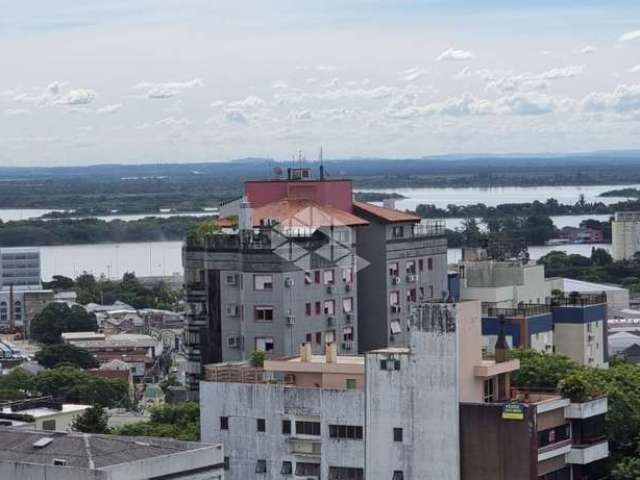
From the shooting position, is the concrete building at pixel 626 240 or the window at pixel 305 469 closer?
the window at pixel 305 469

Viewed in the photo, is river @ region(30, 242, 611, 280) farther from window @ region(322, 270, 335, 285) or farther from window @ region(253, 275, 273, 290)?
window @ region(253, 275, 273, 290)

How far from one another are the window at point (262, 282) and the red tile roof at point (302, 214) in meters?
1.78

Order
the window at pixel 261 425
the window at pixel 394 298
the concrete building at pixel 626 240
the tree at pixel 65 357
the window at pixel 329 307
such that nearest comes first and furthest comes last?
1. the window at pixel 261 425
2. the window at pixel 329 307
3. the window at pixel 394 298
4. the tree at pixel 65 357
5. the concrete building at pixel 626 240

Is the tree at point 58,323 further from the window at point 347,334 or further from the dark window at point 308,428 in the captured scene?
the dark window at point 308,428

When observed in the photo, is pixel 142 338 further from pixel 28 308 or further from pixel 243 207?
pixel 243 207

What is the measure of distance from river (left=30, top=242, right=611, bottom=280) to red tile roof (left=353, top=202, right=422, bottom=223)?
9705 cm

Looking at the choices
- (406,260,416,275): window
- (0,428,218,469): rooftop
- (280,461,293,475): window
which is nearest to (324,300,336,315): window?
(406,260,416,275): window

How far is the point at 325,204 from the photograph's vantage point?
44.7m

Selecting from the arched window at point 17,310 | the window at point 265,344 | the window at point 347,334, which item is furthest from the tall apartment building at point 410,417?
the arched window at point 17,310

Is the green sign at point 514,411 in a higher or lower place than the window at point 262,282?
lower

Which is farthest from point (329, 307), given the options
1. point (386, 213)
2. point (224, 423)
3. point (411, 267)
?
point (224, 423)

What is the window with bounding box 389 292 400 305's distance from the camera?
4481 cm

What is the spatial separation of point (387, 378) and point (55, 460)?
5.47 meters

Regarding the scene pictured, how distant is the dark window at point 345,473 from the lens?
3039 centimetres
